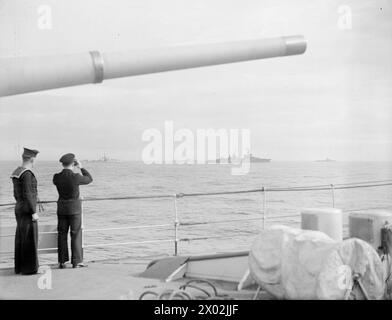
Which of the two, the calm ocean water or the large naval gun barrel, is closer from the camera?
the large naval gun barrel

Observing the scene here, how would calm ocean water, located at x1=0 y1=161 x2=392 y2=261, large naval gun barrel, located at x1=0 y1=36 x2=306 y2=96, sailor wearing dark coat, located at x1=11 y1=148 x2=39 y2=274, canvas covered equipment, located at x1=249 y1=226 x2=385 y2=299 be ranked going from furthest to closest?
1. calm ocean water, located at x1=0 y1=161 x2=392 y2=261
2. sailor wearing dark coat, located at x1=11 y1=148 x2=39 y2=274
3. canvas covered equipment, located at x1=249 y1=226 x2=385 y2=299
4. large naval gun barrel, located at x1=0 y1=36 x2=306 y2=96

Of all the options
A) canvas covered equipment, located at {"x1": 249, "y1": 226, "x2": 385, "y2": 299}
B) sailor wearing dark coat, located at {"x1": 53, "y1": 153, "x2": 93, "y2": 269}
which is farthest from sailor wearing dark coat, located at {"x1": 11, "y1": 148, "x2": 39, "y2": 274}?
canvas covered equipment, located at {"x1": 249, "y1": 226, "x2": 385, "y2": 299}

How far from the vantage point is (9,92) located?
2.89m

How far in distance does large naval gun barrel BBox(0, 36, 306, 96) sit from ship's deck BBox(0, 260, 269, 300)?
4.61 ft

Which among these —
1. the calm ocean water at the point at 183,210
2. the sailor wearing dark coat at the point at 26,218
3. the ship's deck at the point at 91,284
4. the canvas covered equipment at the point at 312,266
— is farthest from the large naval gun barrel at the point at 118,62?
the calm ocean water at the point at 183,210

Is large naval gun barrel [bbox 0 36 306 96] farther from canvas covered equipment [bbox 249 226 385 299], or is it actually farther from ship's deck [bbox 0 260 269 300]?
ship's deck [bbox 0 260 269 300]

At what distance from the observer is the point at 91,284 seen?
4.12m

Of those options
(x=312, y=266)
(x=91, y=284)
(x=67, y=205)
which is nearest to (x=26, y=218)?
(x=67, y=205)

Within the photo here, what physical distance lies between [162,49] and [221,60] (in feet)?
1.60

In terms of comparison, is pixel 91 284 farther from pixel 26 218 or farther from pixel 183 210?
pixel 183 210

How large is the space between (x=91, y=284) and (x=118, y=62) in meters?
1.79

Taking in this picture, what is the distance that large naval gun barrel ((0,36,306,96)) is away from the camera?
2885mm
